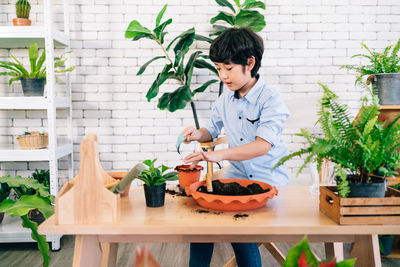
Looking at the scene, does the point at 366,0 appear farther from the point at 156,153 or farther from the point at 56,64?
the point at 56,64

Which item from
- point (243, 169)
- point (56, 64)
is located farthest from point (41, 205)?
point (56, 64)

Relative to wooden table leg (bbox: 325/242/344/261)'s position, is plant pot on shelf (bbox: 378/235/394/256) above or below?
below

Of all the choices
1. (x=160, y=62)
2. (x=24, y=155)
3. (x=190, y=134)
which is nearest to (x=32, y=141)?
(x=24, y=155)

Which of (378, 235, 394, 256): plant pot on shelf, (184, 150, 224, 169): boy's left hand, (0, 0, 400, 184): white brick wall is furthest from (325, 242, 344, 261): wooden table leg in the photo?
(0, 0, 400, 184): white brick wall

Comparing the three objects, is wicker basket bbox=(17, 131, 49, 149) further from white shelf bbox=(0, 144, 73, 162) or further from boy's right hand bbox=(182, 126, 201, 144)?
boy's right hand bbox=(182, 126, 201, 144)

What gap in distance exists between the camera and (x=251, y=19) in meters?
2.59

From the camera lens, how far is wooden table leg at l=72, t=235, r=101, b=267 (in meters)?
1.01

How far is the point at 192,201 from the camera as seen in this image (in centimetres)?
122

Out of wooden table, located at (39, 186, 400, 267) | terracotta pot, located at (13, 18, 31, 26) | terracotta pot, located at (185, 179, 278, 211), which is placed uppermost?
terracotta pot, located at (13, 18, 31, 26)

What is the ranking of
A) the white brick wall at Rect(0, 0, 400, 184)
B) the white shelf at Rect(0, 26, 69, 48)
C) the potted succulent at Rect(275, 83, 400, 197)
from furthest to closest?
the white brick wall at Rect(0, 0, 400, 184), the white shelf at Rect(0, 26, 69, 48), the potted succulent at Rect(275, 83, 400, 197)

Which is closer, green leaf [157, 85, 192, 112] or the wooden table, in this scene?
the wooden table

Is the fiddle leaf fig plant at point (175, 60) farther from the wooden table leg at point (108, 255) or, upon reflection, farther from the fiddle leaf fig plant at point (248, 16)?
the wooden table leg at point (108, 255)

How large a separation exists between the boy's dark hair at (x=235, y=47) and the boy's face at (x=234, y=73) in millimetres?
20

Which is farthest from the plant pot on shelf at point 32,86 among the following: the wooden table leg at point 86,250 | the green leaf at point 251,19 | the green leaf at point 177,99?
the wooden table leg at point 86,250
